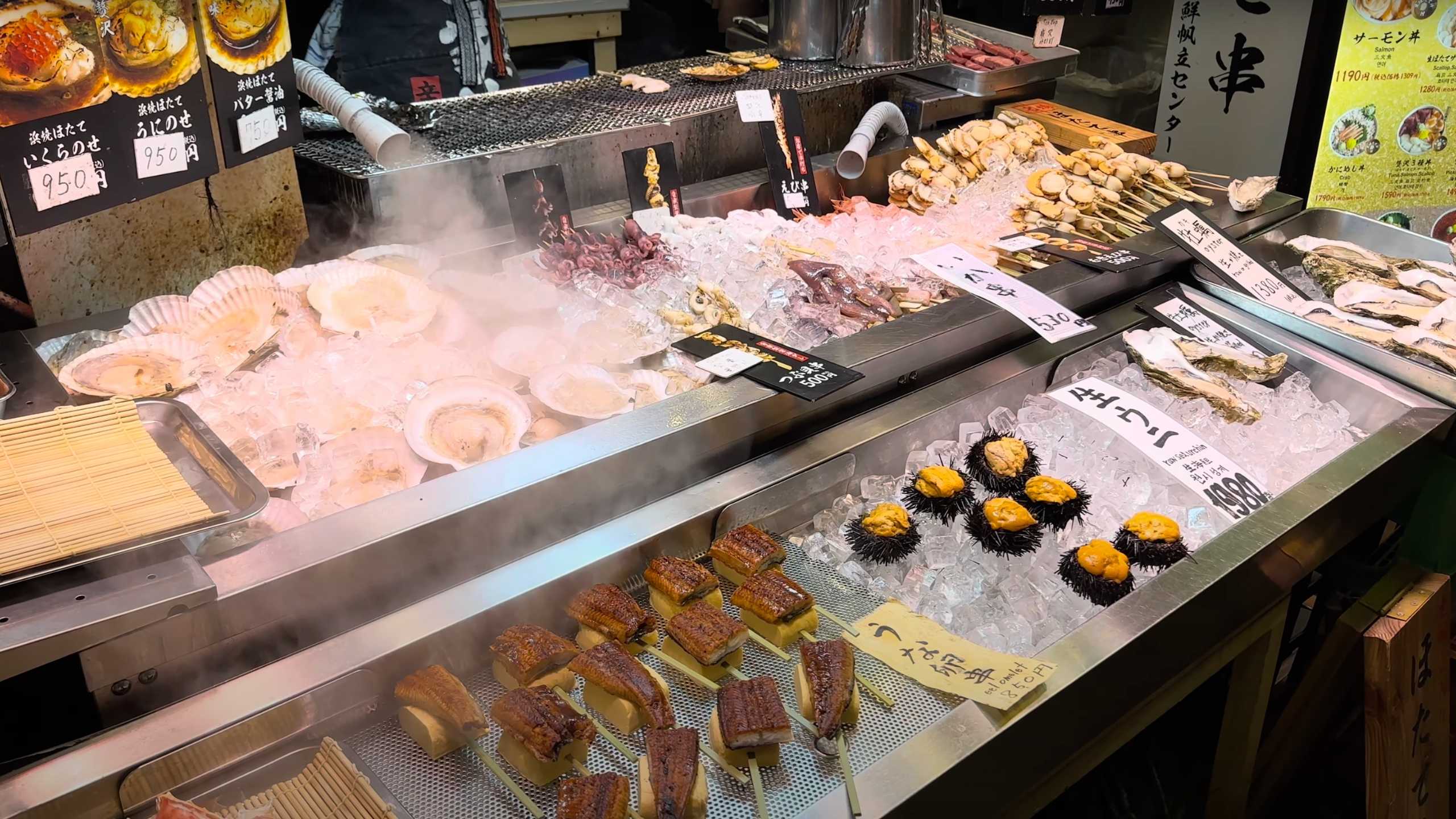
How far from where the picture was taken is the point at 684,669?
71.7 inches

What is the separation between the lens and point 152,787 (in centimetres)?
150

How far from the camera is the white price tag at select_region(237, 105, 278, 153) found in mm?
2520

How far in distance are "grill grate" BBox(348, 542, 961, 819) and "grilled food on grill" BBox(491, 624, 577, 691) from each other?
0.06 meters

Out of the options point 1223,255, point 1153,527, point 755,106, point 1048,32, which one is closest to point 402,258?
point 755,106

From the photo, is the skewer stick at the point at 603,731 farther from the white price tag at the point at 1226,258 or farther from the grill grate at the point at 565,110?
the white price tag at the point at 1226,258

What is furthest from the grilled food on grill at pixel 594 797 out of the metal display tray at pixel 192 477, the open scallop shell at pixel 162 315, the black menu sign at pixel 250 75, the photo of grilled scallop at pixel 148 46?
the black menu sign at pixel 250 75

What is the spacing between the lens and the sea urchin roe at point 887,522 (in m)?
2.15

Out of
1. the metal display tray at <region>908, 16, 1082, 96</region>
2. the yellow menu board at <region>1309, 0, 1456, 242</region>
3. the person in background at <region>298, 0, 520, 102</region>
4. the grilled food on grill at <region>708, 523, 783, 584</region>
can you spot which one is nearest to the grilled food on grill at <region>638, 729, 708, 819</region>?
the grilled food on grill at <region>708, 523, 783, 584</region>

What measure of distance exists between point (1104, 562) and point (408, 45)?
491 centimetres

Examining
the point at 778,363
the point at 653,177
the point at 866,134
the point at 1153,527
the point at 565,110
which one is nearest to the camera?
the point at 1153,527

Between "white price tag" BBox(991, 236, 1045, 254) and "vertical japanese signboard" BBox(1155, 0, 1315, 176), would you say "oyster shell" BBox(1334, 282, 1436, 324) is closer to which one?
"white price tag" BBox(991, 236, 1045, 254)

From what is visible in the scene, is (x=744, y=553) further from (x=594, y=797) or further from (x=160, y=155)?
(x=160, y=155)

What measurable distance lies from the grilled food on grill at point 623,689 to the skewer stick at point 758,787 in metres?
0.15

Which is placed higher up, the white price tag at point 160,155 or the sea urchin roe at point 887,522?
the white price tag at point 160,155
